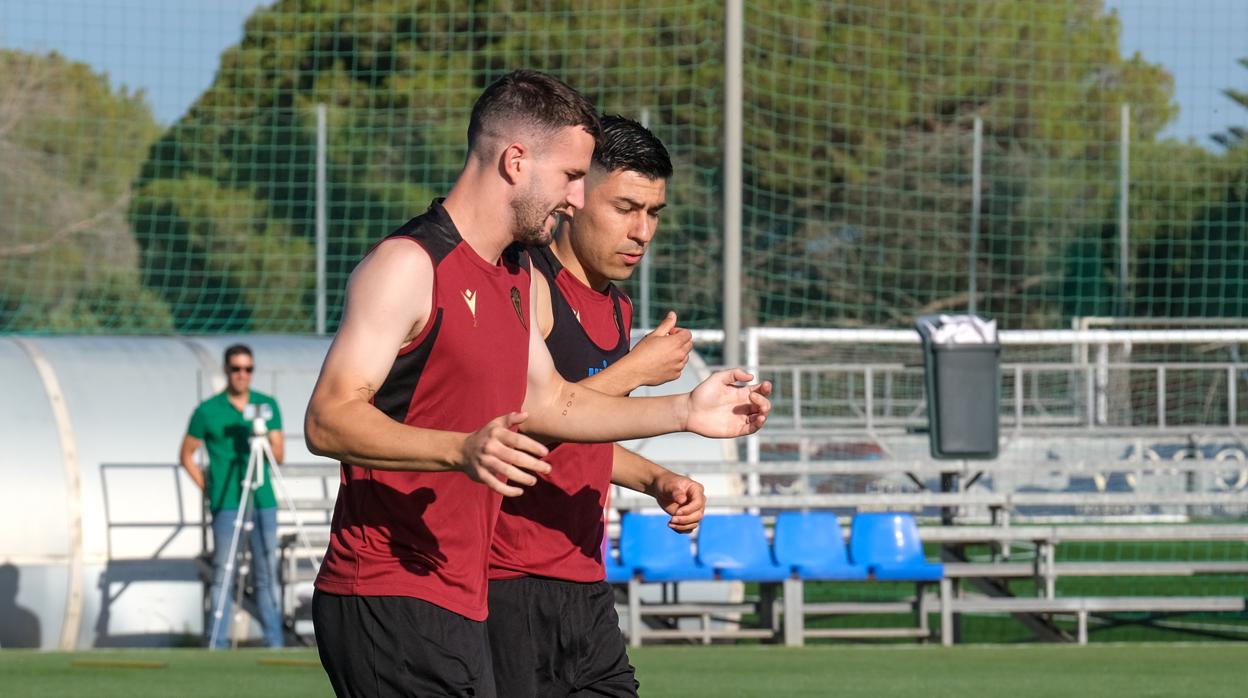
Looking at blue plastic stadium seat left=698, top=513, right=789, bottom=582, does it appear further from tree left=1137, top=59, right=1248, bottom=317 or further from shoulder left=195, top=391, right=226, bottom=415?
tree left=1137, top=59, right=1248, bottom=317

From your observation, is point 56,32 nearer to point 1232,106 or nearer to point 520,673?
point 1232,106

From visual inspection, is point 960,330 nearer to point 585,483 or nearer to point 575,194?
point 585,483

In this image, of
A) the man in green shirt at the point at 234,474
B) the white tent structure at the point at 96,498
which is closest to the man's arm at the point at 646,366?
the man in green shirt at the point at 234,474

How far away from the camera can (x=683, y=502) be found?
379 cm

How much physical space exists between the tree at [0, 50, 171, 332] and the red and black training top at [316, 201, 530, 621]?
19.0 m

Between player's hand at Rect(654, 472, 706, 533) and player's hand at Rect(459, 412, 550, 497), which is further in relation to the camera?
player's hand at Rect(654, 472, 706, 533)

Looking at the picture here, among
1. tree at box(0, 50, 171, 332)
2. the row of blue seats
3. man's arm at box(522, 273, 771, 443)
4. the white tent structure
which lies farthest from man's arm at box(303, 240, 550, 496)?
tree at box(0, 50, 171, 332)

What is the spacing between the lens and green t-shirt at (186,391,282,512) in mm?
10031

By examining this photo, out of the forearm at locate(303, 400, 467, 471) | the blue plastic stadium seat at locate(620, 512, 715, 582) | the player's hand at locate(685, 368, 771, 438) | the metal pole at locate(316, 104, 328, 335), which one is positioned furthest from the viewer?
the metal pole at locate(316, 104, 328, 335)

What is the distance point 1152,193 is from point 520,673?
2040cm

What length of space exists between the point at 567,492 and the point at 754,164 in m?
16.8

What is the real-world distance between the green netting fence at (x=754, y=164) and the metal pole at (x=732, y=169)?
27.1 ft

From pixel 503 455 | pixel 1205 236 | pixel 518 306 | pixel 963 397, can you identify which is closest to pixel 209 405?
pixel 963 397

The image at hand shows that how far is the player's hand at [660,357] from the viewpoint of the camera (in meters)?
3.79
